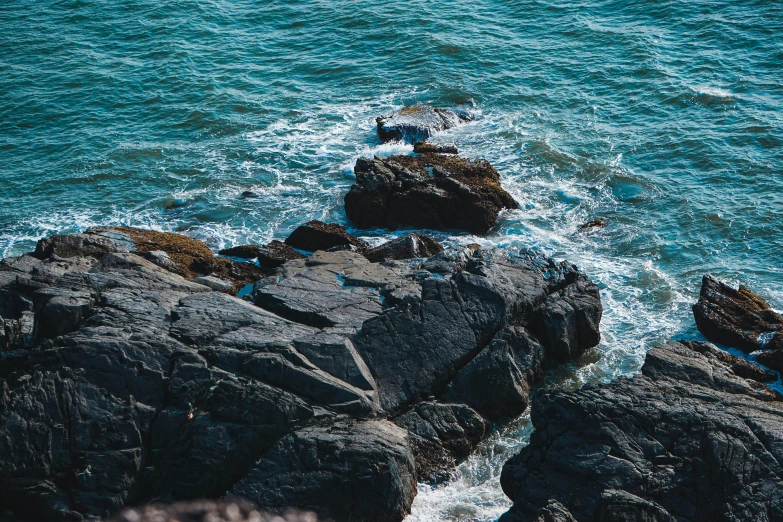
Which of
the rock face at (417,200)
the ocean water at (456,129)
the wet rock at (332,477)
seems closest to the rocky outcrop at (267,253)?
the ocean water at (456,129)

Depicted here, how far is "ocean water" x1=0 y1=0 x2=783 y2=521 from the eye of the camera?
101ft

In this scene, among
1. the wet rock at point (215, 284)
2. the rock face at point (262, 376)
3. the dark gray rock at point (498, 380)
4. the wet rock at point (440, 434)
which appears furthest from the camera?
the wet rock at point (215, 284)

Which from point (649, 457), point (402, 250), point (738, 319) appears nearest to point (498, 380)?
point (649, 457)

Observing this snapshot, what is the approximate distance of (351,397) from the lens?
65.4ft

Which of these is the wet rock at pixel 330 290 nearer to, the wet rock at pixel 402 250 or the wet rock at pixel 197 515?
the wet rock at pixel 402 250

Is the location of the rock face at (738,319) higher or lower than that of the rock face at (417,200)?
lower

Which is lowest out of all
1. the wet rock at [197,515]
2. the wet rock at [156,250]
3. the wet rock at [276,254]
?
the wet rock at [276,254]

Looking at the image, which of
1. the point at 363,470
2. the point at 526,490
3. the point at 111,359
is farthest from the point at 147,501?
the point at 526,490

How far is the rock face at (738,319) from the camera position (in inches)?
989

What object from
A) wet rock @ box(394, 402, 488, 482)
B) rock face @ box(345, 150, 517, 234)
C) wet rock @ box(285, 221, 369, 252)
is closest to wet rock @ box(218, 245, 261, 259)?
wet rock @ box(285, 221, 369, 252)

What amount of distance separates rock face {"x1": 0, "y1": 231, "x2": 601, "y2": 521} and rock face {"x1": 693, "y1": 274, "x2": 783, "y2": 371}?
3939 millimetres

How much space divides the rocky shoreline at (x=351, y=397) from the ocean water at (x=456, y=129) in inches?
73.4

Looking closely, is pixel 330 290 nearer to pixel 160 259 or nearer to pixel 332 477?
pixel 160 259

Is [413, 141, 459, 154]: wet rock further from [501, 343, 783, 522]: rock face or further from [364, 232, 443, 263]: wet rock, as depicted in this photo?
[501, 343, 783, 522]: rock face
